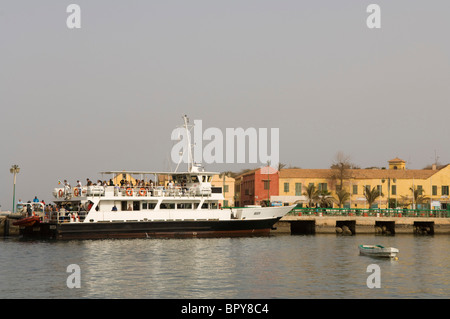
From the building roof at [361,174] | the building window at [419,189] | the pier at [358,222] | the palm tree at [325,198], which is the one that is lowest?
the pier at [358,222]

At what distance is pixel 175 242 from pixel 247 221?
917cm

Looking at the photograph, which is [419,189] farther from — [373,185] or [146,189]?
[146,189]

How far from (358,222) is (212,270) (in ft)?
115

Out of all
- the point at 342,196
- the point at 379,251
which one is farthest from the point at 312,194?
the point at 379,251

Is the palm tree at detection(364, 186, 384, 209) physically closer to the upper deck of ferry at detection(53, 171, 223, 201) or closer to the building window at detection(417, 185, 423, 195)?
the building window at detection(417, 185, 423, 195)

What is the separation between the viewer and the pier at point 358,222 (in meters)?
67.0

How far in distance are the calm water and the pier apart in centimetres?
1551

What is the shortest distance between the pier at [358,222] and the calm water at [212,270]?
15.5 m

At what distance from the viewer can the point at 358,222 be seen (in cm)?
6731

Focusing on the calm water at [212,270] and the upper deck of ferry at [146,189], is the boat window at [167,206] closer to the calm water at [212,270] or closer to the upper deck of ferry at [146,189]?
the upper deck of ferry at [146,189]

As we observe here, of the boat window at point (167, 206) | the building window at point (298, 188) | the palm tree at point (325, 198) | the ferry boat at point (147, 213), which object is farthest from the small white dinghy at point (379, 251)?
the building window at point (298, 188)

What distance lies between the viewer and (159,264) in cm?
3688
